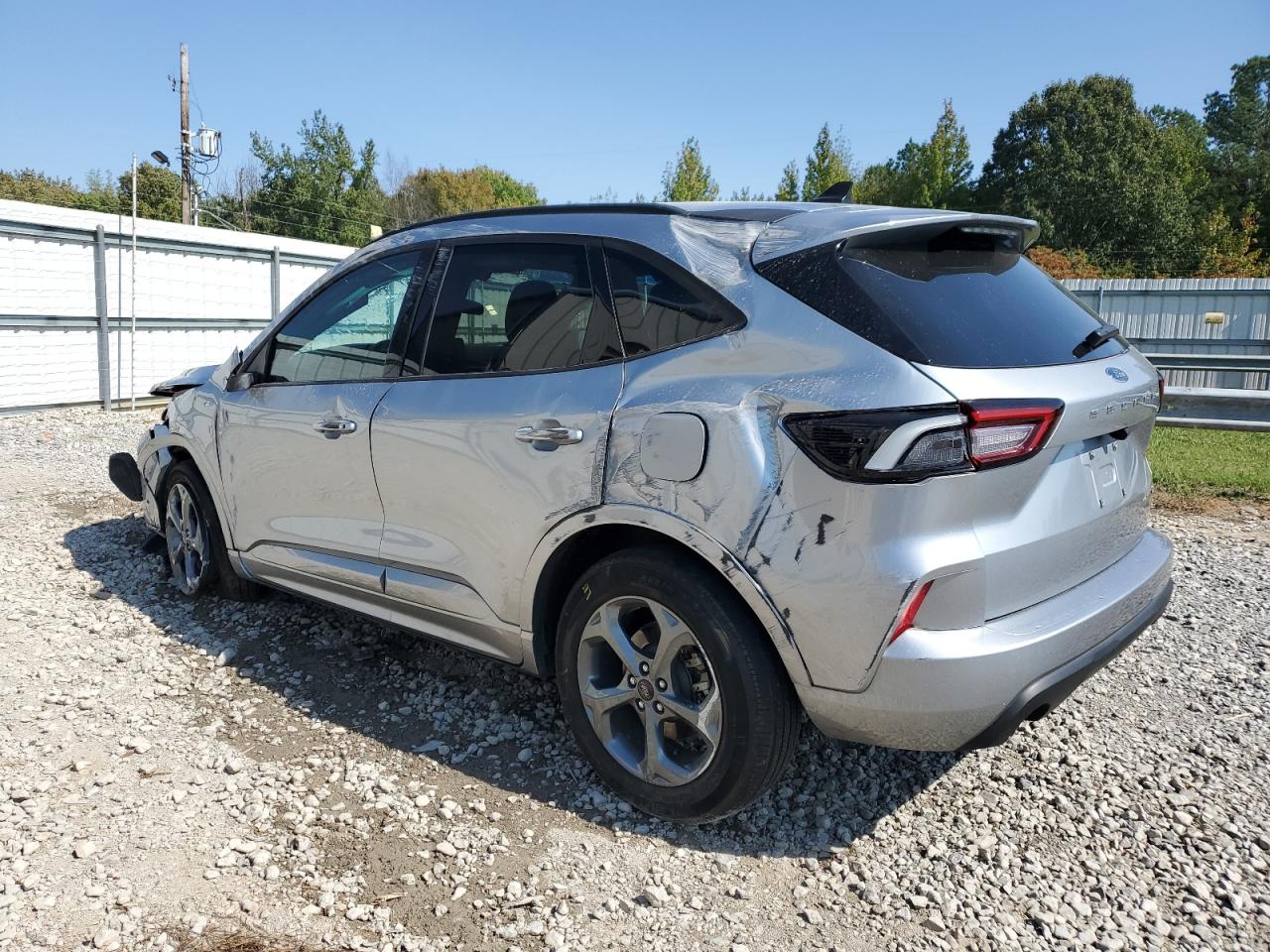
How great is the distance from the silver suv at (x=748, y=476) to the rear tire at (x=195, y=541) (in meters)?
1.32

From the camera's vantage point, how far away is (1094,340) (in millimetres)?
2922

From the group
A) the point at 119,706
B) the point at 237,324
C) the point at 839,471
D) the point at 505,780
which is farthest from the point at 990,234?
the point at 237,324

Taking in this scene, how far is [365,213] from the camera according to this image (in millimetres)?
47125

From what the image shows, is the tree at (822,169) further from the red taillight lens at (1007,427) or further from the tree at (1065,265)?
the red taillight lens at (1007,427)

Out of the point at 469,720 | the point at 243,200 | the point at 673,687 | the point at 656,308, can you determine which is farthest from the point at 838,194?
the point at 243,200

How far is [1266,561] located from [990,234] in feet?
12.6

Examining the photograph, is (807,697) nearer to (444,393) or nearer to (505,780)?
(505,780)

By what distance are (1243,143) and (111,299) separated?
2551 inches

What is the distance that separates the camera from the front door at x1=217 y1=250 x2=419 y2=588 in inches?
145

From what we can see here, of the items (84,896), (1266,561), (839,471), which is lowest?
(84,896)

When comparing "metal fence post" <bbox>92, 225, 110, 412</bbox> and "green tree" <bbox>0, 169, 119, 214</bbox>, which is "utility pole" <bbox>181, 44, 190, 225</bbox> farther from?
"metal fence post" <bbox>92, 225, 110, 412</bbox>

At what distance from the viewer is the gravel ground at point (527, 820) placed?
8.20ft

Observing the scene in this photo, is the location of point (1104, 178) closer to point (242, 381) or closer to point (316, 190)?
point (316, 190)

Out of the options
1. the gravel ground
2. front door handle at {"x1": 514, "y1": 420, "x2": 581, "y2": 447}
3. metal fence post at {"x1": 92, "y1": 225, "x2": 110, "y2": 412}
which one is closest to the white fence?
metal fence post at {"x1": 92, "y1": 225, "x2": 110, "y2": 412}
